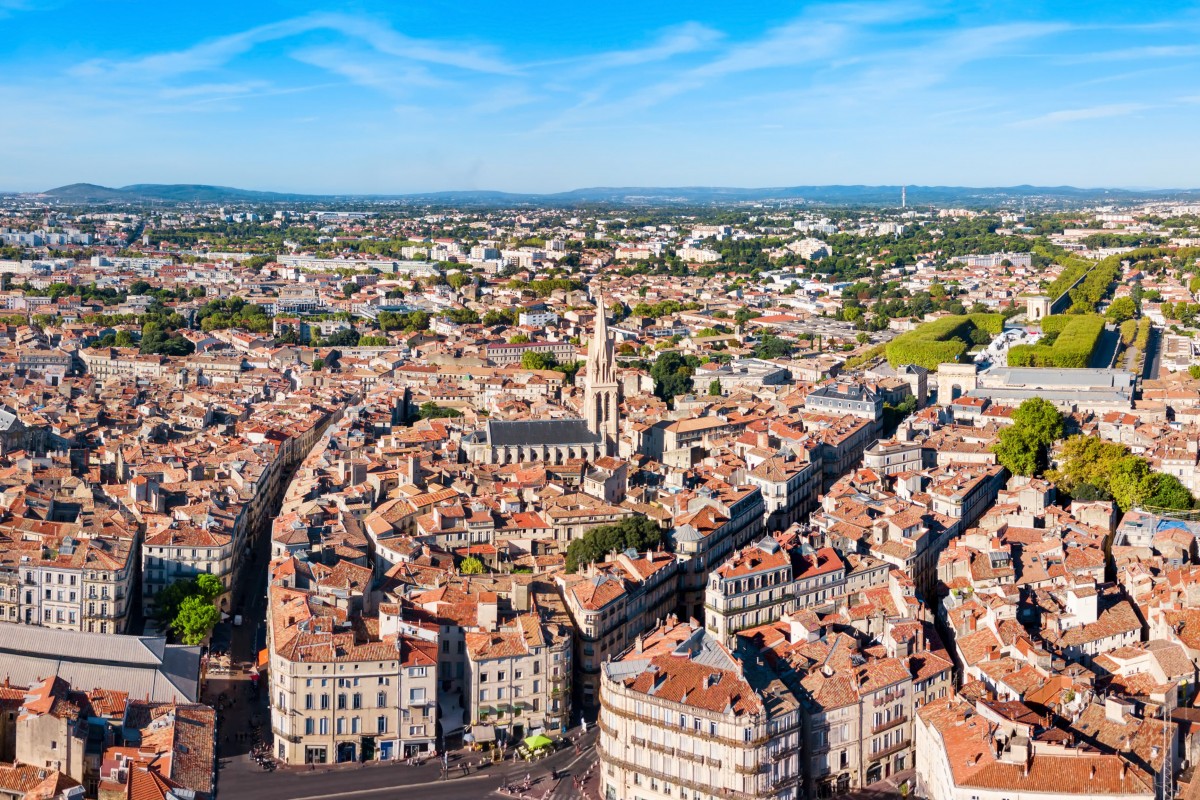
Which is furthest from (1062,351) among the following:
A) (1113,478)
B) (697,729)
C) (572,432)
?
(697,729)

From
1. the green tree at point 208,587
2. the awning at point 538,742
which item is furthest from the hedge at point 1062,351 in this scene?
the awning at point 538,742

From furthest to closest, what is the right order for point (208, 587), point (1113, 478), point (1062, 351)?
point (1062, 351)
point (1113, 478)
point (208, 587)

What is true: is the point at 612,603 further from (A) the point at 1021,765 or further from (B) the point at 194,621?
(A) the point at 1021,765

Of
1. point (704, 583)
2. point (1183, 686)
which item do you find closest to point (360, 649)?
point (704, 583)

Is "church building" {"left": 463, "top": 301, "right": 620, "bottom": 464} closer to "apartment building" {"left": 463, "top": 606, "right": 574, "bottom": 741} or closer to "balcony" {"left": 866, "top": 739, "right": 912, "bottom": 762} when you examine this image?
"apartment building" {"left": 463, "top": 606, "right": 574, "bottom": 741}

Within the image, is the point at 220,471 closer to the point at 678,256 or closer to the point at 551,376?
the point at 551,376

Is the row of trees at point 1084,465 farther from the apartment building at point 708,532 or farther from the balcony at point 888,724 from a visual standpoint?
the balcony at point 888,724
